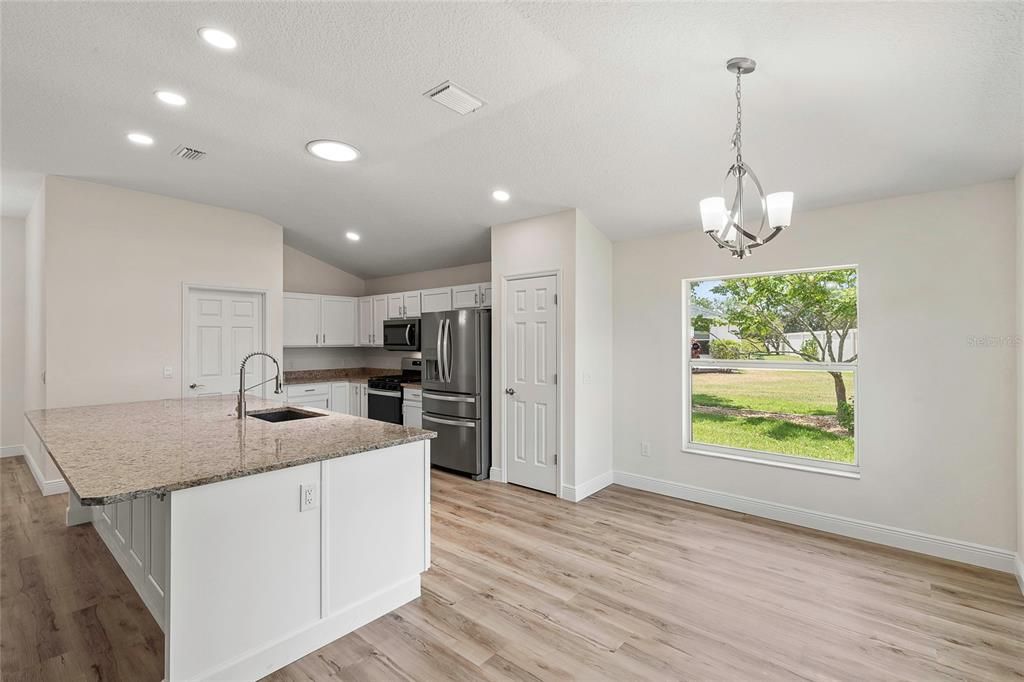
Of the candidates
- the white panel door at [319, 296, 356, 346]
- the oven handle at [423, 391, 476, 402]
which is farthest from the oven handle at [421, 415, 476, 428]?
the white panel door at [319, 296, 356, 346]

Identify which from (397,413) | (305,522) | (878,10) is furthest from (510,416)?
(878,10)

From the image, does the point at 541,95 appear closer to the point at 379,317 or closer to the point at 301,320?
the point at 379,317

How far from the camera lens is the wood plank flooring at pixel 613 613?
2035 mm

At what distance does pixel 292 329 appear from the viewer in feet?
20.2

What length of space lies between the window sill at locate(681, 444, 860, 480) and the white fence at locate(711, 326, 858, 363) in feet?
2.62

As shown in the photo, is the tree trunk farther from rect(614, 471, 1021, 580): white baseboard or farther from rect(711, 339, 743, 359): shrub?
rect(614, 471, 1021, 580): white baseboard

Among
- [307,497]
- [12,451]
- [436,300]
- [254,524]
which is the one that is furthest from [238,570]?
[12,451]

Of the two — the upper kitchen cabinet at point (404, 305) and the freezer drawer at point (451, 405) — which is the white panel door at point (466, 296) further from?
the freezer drawer at point (451, 405)

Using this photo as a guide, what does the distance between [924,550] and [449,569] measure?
306 cm

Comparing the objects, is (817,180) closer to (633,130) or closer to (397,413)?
(633,130)

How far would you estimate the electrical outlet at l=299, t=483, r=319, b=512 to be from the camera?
2090 millimetres

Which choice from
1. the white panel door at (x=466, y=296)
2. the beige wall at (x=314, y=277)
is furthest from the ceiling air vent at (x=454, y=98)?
the beige wall at (x=314, y=277)

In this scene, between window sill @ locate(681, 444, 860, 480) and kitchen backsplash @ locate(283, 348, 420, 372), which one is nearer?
window sill @ locate(681, 444, 860, 480)

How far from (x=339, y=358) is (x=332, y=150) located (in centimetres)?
421
